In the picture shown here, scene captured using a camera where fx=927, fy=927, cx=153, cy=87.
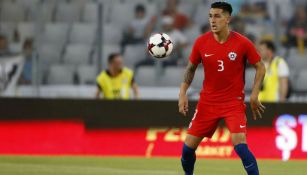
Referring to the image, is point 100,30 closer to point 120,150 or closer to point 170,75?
point 170,75

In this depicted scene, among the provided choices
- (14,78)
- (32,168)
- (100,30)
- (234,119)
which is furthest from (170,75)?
(234,119)

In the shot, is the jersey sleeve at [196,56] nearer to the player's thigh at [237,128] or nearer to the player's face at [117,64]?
the player's thigh at [237,128]

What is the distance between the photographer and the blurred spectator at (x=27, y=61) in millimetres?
16453

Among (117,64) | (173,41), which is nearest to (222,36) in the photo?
(117,64)

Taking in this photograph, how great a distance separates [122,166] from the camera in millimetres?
13031

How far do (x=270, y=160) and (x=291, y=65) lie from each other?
3.60 metres

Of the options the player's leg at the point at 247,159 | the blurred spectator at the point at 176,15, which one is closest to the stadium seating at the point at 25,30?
the blurred spectator at the point at 176,15

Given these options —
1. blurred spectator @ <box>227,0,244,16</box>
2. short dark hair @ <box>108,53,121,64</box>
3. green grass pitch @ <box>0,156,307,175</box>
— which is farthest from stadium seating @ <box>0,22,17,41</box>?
blurred spectator @ <box>227,0,244,16</box>

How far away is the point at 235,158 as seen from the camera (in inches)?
595

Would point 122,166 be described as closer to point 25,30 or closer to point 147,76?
point 147,76

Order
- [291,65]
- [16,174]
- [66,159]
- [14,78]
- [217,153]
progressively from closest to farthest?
[16,174] < [66,159] < [217,153] < [14,78] < [291,65]

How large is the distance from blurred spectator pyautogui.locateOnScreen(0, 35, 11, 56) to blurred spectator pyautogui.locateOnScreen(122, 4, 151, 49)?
2233 millimetres

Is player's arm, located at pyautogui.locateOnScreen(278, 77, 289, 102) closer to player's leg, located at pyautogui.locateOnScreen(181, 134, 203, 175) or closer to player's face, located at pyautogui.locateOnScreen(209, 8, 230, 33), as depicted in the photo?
player's leg, located at pyautogui.locateOnScreen(181, 134, 203, 175)

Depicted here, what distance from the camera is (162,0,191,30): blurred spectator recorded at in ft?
58.1
